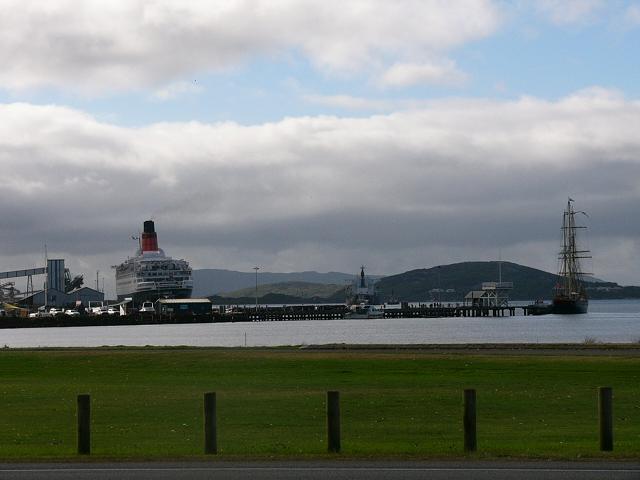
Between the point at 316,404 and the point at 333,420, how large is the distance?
11.0 m

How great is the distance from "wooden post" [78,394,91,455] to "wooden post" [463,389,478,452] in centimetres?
601

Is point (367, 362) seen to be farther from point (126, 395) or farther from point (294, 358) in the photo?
point (126, 395)

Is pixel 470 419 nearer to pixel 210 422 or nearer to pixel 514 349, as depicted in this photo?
pixel 210 422

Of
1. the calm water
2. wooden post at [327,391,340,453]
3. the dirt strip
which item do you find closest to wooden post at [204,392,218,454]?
wooden post at [327,391,340,453]

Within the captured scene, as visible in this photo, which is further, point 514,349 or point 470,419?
point 514,349

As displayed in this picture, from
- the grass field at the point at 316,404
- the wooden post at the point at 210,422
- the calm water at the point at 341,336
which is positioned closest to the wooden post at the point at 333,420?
the grass field at the point at 316,404

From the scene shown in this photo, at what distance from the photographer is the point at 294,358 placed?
49.8 metres

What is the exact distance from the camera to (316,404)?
93.2ft

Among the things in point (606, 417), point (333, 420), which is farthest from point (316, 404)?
point (606, 417)

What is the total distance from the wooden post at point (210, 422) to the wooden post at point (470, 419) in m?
4.00

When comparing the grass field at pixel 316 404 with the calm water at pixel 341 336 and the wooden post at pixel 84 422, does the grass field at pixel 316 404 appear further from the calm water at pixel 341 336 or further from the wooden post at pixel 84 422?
the calm water at pixel 341 336

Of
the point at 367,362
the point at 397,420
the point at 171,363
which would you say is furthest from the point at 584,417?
the point at 171,363

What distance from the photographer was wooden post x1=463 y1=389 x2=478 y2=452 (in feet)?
56.6

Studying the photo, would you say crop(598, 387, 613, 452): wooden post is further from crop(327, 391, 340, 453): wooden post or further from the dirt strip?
the dirt strip
